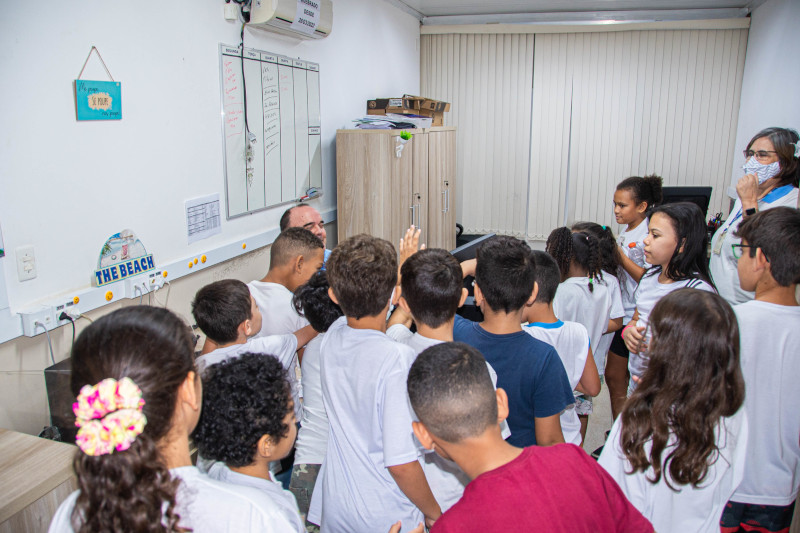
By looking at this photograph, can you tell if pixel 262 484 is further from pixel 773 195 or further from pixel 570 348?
pixel 773 195

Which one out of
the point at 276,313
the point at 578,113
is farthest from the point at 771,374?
the point at 578,113

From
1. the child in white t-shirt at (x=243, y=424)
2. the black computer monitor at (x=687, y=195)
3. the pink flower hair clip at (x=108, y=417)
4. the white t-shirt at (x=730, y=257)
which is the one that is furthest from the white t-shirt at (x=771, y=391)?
the black computer monitor at (x=687, y=195)

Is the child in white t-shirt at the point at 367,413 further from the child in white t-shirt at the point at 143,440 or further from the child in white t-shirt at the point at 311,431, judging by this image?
the child in white t-shirt at the point at 143,440

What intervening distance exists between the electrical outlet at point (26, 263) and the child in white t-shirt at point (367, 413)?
1.12 meters

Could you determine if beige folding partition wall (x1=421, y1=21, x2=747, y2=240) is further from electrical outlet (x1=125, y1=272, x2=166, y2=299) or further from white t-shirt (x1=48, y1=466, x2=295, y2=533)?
white t-shirt (x1=48, y1=466, x2=295, y2=533)

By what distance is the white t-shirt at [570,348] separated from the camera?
1.77m

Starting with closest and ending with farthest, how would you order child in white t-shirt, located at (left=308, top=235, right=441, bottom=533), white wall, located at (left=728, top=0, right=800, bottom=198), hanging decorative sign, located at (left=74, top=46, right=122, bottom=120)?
child in white t-shirt, located at (left=308, top=235, right=441, bottom=533), hanging decorative sign, located at (left=74, top=46, right=122, bottom=120), white wall, located at (left=728, top=0, right=800, bottom=198)

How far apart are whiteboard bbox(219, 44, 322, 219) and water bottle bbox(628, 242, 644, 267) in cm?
204

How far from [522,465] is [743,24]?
236 inches

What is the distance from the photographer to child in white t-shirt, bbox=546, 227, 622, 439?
2.25m

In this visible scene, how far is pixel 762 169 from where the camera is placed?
2779 mm

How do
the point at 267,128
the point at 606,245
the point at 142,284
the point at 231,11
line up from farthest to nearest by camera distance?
the point at 267,128 < the point at 231,11 < the point at 606,245 < the point at 142,284

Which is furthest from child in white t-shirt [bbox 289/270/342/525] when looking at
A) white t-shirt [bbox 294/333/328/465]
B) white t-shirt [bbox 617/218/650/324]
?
white t-shirt [bbox 617/218/650/324]

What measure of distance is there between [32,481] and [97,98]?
1.33 metres
